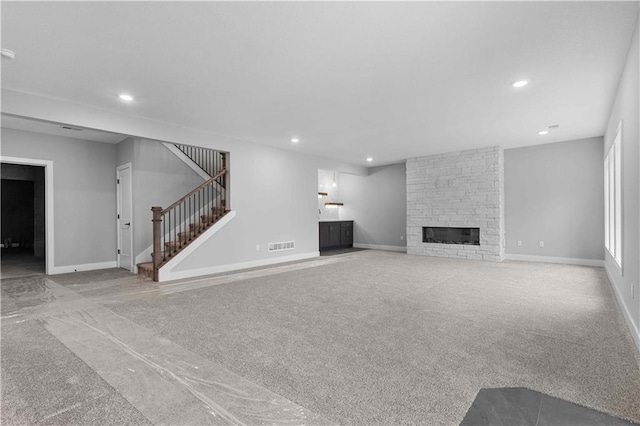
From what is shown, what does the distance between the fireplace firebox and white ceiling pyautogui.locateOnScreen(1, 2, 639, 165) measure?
10.4 ft

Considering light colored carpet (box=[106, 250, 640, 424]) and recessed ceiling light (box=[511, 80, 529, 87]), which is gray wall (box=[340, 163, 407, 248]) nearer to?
light colored carpet (box=[106, 250, 640, 424])

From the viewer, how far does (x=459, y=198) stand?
7.83 m

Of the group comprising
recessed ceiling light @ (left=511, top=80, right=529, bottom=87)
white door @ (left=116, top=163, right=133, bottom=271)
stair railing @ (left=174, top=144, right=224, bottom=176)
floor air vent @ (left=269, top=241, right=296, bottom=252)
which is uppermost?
recessed ceiling light @ (left=511, top=80, right=529, bottom=87)

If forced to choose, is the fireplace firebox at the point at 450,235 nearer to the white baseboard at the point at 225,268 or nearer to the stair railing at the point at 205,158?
the white baseboard at the point at 225,268

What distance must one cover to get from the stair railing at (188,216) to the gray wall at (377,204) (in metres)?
4.71

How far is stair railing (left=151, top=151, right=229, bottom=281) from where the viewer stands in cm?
552

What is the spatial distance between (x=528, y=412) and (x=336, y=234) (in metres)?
8.40

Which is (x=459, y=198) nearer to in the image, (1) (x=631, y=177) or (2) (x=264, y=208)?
(2) (x=264, y=208)

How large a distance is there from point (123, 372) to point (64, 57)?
2.97 metres

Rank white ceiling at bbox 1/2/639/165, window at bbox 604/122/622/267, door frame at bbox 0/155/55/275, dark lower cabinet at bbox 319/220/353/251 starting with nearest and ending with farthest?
white ceiling at bbox 1/2/639/165 → window at bbox 604/122/622/267 → door frame at bbox 0/155/55/275 → dark lower cabinet at bbox 319/220/353/251

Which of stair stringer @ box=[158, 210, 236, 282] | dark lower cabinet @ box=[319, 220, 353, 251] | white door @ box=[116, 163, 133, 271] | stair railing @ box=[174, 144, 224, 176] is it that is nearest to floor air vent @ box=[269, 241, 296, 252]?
stair stringer @ box=[158, 210, 236, 282]

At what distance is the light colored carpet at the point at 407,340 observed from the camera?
193 cm

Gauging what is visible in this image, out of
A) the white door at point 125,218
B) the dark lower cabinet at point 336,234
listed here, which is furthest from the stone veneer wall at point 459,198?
the white door at point 125,218

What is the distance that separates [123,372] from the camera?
Result: 2246 mm
